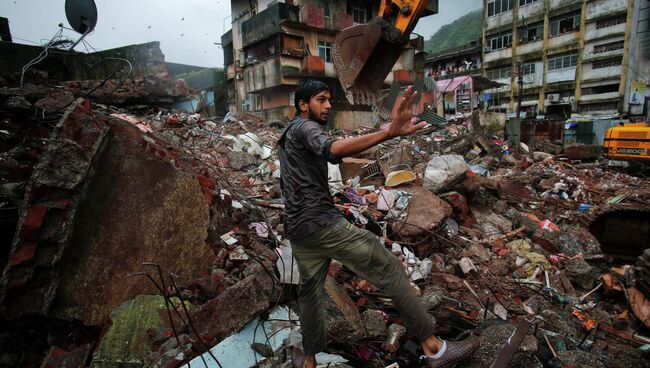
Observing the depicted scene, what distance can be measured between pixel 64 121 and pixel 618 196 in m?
10.3

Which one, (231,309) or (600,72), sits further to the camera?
(600,72)

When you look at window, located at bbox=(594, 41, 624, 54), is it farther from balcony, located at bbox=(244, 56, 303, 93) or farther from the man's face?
the man's face

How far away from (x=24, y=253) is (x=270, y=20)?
22.3 m

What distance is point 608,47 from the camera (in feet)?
82.0

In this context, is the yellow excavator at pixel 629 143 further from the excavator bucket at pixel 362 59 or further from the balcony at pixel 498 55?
the balcony at pixel 498 55

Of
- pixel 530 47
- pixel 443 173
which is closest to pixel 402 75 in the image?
pixel 530 47

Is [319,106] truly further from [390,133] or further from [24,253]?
[24,253]

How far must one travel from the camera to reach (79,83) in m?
7.31

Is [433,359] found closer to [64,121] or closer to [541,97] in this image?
[64,121]

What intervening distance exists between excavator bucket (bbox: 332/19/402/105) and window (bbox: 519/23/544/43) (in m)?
31.6

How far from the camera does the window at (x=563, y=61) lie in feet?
87.1

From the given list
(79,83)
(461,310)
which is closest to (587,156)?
(461,310)

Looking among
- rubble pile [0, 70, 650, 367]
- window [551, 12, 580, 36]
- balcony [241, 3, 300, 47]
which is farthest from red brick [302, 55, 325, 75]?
window [551, 12, 580, 36]

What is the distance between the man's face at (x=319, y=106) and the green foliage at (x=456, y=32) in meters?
60.0
